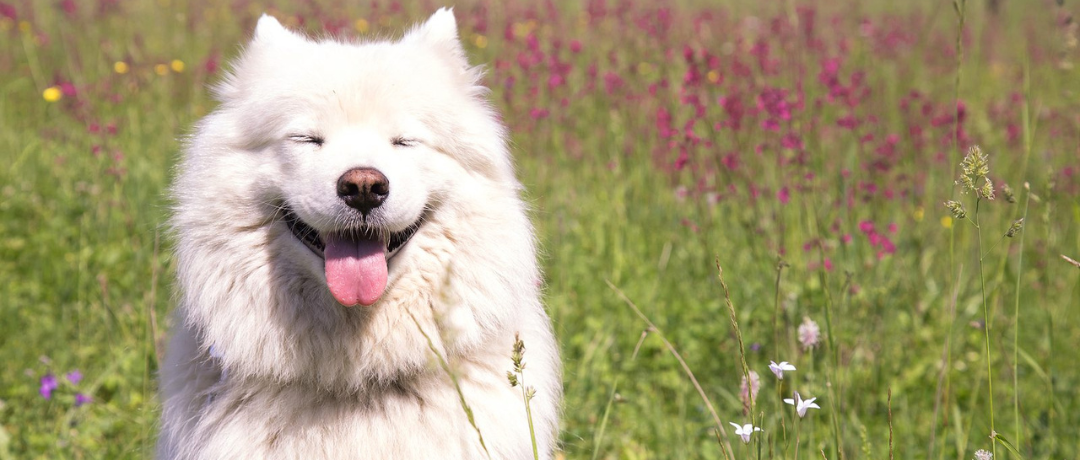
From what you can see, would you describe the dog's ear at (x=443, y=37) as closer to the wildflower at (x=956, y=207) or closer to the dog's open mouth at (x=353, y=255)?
the dog's open mouth at (x=353, y=255)

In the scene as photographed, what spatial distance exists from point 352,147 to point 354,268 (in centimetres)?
37

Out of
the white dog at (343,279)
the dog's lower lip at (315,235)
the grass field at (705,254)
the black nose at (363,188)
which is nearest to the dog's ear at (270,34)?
the white dog at (343,279)

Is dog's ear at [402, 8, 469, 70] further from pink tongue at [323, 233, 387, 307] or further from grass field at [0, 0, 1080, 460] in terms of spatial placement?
pink tongue at [323, 233, 387, 307]

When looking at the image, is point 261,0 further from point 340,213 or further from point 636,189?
point 340,213

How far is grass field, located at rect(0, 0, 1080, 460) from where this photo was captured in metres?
3.33

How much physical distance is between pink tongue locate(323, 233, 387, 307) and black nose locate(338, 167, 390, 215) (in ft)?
0.58

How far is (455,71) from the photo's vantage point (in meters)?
2.79

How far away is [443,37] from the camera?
286 cm

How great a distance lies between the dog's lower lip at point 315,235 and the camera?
8.11 feet

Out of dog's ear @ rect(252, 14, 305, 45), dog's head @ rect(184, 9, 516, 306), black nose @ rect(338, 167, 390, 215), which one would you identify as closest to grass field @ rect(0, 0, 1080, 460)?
dog's ear @ rect(252, 14, 305, 45)

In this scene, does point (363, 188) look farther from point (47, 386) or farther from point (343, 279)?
point (47, 386)

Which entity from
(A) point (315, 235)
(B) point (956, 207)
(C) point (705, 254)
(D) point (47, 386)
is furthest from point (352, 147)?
(C) point (705, 254)

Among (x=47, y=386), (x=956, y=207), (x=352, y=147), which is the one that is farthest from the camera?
(x=47, y=386)

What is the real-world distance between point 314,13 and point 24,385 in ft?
12.7
